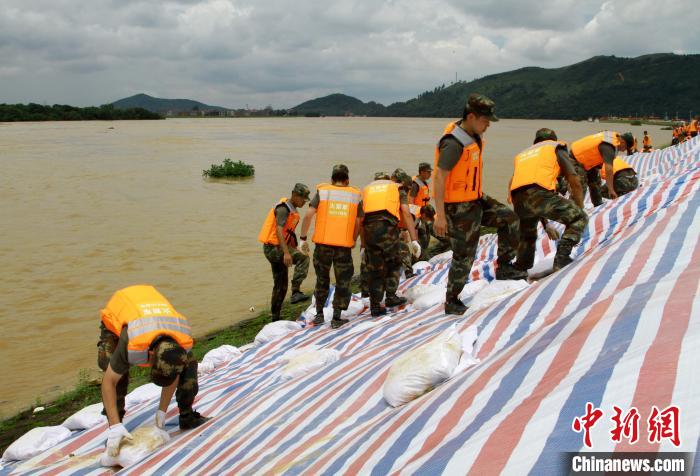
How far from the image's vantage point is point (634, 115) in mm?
136500

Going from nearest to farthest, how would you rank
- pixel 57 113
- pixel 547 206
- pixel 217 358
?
pixel 547 206 → pixel 217 358 → pixel 57 113

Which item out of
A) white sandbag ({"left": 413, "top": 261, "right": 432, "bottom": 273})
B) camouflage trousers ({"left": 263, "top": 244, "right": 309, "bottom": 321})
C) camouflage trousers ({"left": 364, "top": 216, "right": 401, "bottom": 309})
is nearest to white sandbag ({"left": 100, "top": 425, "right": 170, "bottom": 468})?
camouflage trousers ({"left": 364, "top": 216, "right": 401, "bottom": 309})

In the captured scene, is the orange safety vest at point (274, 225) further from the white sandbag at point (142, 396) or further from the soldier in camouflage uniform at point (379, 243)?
the white sandbag at point (142, 396)

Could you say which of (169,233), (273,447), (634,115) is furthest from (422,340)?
(634,115)

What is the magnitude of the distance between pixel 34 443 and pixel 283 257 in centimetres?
356

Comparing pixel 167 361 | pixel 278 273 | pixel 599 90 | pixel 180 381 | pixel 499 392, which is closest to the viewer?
pixel 499 392

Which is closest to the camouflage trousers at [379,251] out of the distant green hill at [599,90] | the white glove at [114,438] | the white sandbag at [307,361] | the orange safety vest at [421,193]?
the white sandbag at [307,361]

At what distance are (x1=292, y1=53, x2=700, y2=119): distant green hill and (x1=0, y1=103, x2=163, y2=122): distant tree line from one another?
80.3 meters

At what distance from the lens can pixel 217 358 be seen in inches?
236

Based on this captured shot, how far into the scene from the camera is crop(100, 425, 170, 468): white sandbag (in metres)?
3.56

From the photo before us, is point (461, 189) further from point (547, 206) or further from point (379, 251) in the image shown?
point (379, 251)

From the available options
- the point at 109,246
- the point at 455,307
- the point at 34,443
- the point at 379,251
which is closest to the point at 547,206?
the point at 455,307

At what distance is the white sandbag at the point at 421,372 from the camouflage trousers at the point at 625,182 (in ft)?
20.8

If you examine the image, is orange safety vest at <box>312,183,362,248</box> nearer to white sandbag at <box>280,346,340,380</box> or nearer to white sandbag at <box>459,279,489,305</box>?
white sandbag at <box>459,279,489,305</box>
